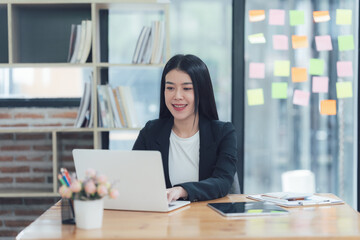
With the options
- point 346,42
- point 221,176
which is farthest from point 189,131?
point 346,42

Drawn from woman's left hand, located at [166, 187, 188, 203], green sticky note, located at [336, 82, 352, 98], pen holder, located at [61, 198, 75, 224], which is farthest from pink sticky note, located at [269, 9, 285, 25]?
pen holder, located at [61, 198, 75, 224]

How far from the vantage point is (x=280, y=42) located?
334 cm

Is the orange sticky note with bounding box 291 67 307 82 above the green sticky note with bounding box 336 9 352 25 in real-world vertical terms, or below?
below

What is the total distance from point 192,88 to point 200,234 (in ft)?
3.33

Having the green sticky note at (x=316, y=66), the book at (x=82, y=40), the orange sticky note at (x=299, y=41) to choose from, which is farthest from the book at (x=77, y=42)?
the green sticky note at (x=316, y=66)

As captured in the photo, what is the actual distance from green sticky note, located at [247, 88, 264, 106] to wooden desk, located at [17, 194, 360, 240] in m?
1.70

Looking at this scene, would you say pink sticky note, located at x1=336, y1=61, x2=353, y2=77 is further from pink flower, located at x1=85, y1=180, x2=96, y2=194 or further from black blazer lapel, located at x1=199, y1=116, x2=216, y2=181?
pink flower, located at x1=85, y1=180, x2=96, y2=194

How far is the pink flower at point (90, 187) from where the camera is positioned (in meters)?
1.38

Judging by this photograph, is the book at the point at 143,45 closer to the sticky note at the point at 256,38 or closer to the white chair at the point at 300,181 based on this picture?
the sticky note at the point at 256,38

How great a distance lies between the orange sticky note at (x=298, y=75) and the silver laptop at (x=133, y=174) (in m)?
1.96

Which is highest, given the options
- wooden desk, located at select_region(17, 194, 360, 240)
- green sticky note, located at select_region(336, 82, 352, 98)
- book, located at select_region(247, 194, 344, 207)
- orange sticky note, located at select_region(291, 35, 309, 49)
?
orange sticky note, located at select_region(291, 35, 309, 49)

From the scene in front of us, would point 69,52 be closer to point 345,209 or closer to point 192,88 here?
point 192,88

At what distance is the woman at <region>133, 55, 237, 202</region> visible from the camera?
7.33 ft

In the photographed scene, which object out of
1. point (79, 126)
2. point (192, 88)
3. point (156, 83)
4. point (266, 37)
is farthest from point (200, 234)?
point (266, 37)
